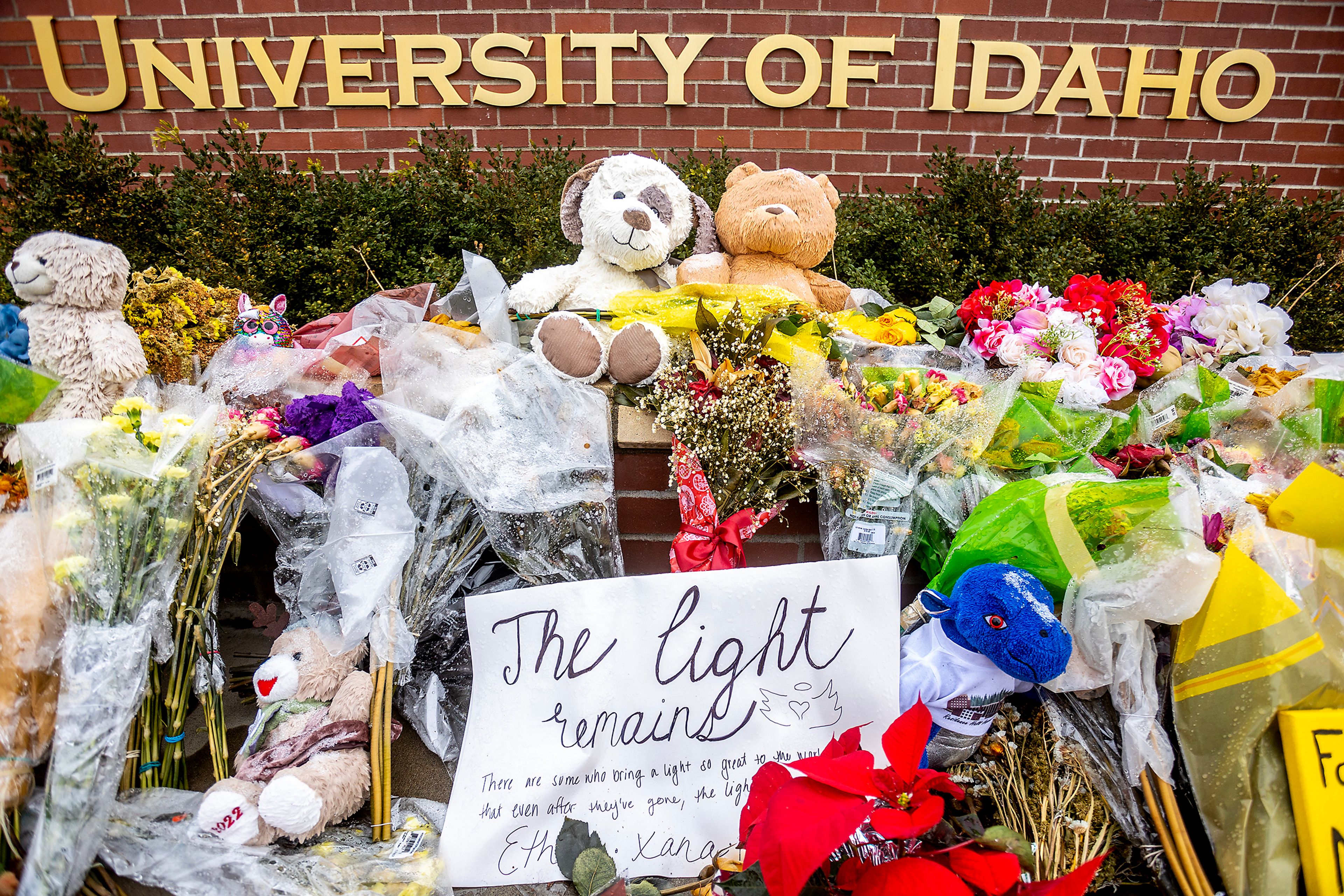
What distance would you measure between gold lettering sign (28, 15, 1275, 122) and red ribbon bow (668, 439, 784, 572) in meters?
2.33

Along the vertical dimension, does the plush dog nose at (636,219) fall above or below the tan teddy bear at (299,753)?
above

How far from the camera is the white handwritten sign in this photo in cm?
135

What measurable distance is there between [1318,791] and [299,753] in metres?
1.83

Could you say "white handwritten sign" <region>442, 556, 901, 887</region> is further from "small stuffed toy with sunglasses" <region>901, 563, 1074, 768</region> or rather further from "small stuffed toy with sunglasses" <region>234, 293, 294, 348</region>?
"small stuffed toy with sunglasses" <region>234, 293, 294, 348</region>

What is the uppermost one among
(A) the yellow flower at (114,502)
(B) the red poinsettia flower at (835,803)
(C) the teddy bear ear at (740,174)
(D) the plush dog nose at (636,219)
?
(C) the teddy bear ear at (740,174)

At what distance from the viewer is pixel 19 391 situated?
1.41 metres

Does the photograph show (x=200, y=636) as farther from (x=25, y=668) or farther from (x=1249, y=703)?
(x=1249, y=703)

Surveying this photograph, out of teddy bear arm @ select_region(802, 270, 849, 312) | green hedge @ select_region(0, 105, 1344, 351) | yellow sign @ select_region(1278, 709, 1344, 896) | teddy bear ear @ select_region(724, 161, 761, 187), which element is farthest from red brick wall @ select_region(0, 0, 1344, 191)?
yellow sign @ select_region(1278, 709, 1344, 896)

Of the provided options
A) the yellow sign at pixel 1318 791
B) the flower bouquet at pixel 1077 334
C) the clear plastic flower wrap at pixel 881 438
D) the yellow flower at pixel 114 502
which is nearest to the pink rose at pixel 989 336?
the flower bouquet at pixel 1077 334

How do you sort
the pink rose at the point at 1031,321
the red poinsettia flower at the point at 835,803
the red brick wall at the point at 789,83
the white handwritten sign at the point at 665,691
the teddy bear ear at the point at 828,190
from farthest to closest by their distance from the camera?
the red brick wall at the point at 789,83, the teddy bear ear at the point at 828,190, the pink rose at the point at 1031,321, the white handwritten sign at the point at 665,691, the red poinsettia flower at the point at 835,803

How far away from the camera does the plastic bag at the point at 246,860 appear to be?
46.1 inches

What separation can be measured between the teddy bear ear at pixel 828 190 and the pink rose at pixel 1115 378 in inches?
35.2

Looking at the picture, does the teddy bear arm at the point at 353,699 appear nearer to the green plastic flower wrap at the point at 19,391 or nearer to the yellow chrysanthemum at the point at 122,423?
the yellow chrysanthemum at the point at 122,423

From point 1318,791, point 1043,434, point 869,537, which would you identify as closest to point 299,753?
point 869,537
